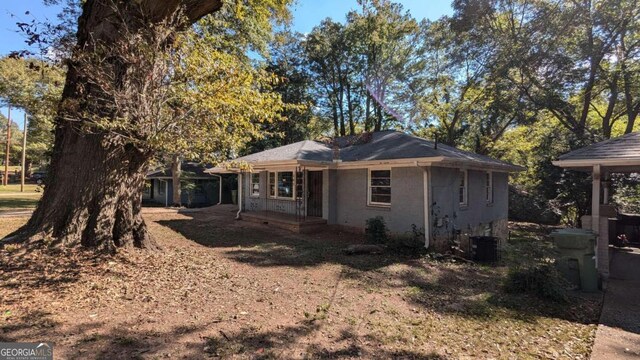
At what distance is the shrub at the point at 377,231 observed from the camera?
1036 cm

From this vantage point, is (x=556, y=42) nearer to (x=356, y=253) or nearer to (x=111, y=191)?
(x=356, y=253)

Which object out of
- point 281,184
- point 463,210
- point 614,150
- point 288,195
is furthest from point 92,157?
point 463,210

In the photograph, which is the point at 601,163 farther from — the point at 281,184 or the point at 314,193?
the point at 281,184

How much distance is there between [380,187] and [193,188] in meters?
17.3

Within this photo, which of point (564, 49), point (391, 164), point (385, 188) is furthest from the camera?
point (564, 49)

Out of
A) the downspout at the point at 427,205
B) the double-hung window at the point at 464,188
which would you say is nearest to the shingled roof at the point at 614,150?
the downspout at the point at 427,205

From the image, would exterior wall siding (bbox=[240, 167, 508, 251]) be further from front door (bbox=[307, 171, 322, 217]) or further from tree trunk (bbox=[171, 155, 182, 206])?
tree trunk (bbox=[171, 155, 182, 206])

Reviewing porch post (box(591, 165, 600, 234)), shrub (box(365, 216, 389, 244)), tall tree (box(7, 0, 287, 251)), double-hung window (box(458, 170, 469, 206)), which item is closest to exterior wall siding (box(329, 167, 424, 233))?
shrub (box(365, 216, 389, 244))

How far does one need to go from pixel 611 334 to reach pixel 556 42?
52.1 feet

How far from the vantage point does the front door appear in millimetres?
13836

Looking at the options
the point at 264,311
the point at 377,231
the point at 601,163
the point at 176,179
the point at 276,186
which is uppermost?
the point at 601,163

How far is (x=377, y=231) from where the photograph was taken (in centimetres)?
1041

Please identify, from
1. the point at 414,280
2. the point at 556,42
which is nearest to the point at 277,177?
the point at 414,280

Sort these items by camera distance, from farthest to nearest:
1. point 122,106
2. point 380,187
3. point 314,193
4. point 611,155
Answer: point 314,193, point 380,187, point 611,155, point 122,106
